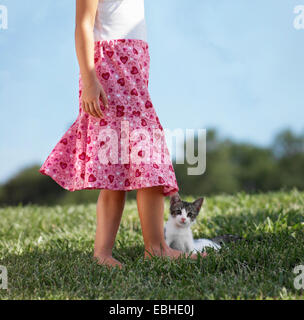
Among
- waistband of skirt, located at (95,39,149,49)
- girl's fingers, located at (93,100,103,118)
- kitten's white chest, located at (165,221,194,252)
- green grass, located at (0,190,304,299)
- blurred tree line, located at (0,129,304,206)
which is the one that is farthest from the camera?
blurred tree line, located at (0,129,304,206)

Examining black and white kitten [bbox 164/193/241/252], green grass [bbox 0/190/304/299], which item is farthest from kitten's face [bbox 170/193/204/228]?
green grass [bbox 0/190/304/299]

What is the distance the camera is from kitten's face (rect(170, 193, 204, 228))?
242 cm

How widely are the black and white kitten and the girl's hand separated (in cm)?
81

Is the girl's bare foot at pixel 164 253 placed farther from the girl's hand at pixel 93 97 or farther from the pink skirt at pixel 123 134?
the girl's hand at pixel 93 97

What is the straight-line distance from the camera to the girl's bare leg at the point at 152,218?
6.59ft

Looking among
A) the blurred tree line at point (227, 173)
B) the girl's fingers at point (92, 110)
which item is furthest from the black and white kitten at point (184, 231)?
the blurred tree line at point (227, 173)

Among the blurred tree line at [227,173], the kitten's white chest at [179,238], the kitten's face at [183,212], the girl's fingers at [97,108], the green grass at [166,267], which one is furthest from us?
the blurred tree line at [227,173]

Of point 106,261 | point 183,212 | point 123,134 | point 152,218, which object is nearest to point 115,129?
point 123,134

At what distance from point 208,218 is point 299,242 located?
3.40 feet

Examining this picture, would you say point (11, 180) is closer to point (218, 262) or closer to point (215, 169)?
point (215, 169)

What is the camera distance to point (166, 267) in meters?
1.81

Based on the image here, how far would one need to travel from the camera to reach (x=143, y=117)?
1.97 metres

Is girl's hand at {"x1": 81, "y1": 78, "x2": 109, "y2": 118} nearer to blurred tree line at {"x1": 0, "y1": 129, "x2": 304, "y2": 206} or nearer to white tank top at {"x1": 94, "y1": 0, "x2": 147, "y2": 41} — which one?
white tank top at {"x1": 94, "y1": 0, "x2": 147, "y2": 41}

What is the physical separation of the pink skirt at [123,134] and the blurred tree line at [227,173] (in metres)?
10.4
